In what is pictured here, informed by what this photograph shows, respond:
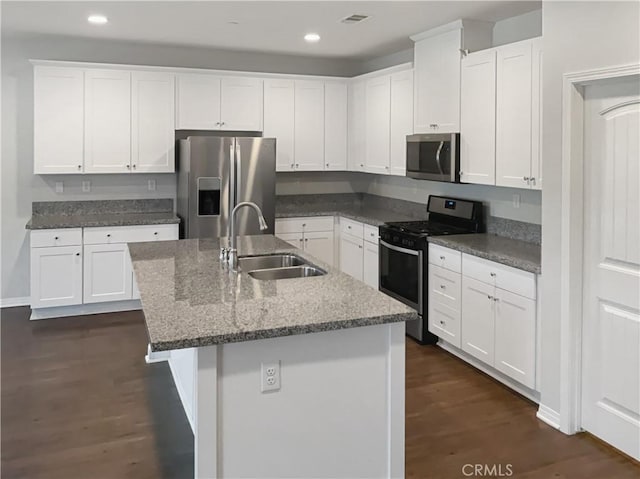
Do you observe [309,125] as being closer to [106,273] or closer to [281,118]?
[281,118]

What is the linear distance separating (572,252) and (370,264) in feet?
8.55

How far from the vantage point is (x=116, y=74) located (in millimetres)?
5516

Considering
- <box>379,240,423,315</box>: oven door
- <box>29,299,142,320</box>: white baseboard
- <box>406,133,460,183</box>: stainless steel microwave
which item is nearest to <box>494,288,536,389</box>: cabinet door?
<box>379,240,423,315</box>: oven door

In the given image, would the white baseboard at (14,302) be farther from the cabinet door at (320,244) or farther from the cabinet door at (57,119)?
the cabinet door at (320,244)

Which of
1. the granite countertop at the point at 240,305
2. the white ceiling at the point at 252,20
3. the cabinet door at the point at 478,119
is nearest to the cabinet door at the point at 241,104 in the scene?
the white ceiling at the point at 252,20

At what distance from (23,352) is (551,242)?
3878 mm

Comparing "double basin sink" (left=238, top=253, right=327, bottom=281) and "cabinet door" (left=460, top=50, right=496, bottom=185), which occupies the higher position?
"cabinet door" (left=460, top=50, right=496, bottom=185)

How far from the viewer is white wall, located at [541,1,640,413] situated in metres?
2.78

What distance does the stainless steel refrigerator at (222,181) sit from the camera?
5.39 m

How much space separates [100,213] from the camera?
5914 mm

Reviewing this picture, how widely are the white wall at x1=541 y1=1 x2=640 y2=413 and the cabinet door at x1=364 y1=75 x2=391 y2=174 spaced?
8.35ft

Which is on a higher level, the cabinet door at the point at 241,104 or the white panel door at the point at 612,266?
the cabinet door at the point at 241,104

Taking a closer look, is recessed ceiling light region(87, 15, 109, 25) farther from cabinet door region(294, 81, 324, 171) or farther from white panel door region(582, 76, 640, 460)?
white panel door region(582, 76, 640, 460)

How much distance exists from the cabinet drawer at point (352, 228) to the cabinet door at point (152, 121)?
186 centimetres
